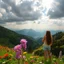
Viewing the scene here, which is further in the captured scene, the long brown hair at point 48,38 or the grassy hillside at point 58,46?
the grassy hillside at point 58,46

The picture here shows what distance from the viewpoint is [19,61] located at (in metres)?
4.65

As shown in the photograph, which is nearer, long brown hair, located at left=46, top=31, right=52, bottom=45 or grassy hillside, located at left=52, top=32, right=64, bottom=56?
long brown hair, located at left=46, top=31, right=52, bottom=45

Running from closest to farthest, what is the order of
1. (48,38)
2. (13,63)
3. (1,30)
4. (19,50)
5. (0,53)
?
(19,50) → (13,63) → (48,38) → (0,53) → (1,30)

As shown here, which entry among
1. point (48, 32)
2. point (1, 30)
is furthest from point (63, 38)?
point (1, 30)

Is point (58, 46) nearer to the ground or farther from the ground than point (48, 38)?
nearer to the ground

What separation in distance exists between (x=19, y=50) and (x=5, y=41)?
149436mm

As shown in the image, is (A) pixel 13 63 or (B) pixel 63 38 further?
(B) pixel 63 38

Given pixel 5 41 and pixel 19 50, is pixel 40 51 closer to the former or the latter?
pixel 19 50

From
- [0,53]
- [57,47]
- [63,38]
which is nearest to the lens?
[0,53]

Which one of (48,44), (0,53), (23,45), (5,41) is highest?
(23,45)

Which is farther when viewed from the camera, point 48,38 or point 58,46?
point 58,46

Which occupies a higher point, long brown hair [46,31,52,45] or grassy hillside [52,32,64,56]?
long brown hair [46,31,52,45]

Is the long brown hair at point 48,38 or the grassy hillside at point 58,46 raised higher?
the long brown hair at point 48,38

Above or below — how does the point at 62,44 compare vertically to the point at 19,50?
below
